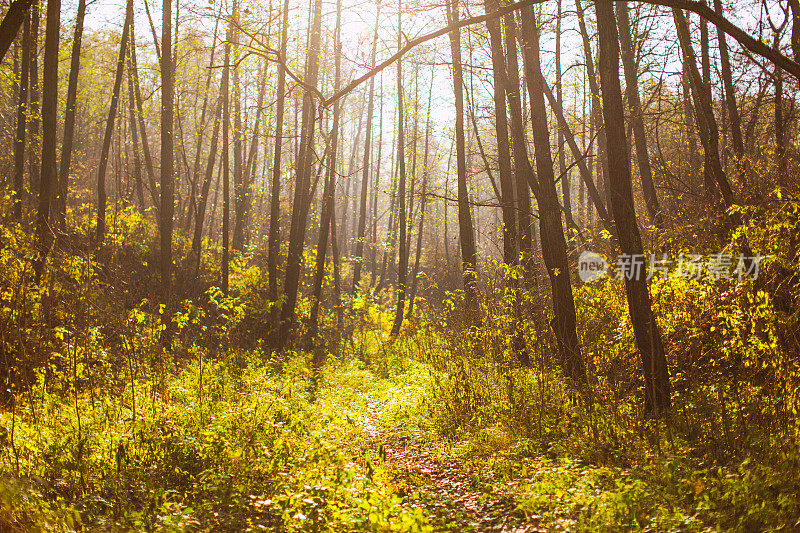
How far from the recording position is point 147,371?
7.42 metres

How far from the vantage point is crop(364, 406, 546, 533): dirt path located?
4.35 metres

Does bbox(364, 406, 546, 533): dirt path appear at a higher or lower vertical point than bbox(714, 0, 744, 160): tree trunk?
lower

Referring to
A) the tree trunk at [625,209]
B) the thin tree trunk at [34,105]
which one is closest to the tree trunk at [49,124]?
the thin tree trunk at [34,105]

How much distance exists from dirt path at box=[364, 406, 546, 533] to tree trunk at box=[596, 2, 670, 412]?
2.38 meters

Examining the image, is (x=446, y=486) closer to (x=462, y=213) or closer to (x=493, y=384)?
(x=493, y=384)

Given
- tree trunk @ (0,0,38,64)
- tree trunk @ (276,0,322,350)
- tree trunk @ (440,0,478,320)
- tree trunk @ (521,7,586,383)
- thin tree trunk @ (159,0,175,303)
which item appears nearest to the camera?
tree trunk @ (0,0,38,64)

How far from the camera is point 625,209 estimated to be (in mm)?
6117

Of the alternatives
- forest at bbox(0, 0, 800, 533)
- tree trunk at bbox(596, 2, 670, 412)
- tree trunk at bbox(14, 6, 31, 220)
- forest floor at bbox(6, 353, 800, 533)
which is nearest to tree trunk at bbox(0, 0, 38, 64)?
forest at bbox(0, 0, 800, 533)

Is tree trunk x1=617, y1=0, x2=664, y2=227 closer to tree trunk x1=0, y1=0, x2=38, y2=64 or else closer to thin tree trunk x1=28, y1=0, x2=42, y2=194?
tree trunk x1=0, y1=0, x2=38, y2=64

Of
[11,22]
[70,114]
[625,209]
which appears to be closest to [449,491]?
[625,209]

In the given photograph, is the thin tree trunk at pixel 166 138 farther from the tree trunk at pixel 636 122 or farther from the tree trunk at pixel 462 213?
the tree trunk at pixel 636 122

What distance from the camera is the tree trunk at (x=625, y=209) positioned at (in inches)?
241

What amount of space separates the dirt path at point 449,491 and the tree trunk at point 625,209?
2.38 m

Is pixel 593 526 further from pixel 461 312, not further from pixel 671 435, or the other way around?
pixel 461 312
